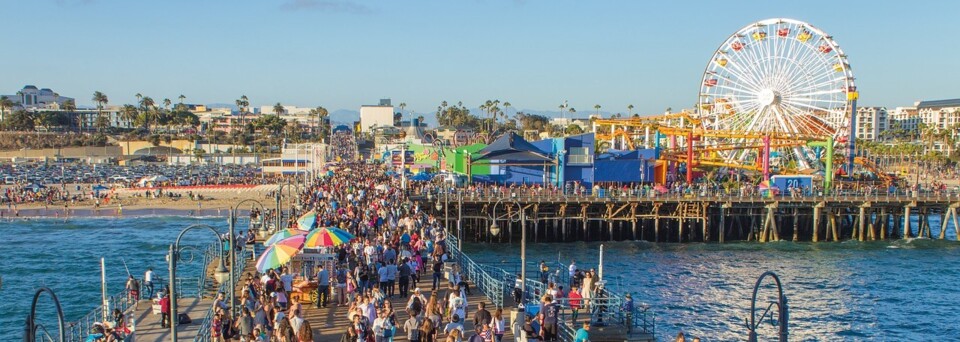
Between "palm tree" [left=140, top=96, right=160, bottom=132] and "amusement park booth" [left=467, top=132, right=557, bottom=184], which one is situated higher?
→ "palm tree" [left=140, top=96, right=160, bottom=132]

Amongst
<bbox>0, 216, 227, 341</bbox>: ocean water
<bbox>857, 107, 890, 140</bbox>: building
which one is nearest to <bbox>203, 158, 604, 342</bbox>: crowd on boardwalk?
<bbox>0, 216, 227, 341</bbox>: ocean water

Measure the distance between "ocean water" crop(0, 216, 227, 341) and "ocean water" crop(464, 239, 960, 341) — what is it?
16.2m

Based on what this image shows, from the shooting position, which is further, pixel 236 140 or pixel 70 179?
pixel 236 140

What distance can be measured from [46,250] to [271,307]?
3435 centimetres

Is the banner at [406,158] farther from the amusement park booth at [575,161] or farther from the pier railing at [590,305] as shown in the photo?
the pier railing at [590,305]

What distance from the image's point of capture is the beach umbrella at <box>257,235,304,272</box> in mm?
16703

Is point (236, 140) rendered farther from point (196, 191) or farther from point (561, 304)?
point (561, 304)

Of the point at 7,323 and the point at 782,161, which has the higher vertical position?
the point at 782,161

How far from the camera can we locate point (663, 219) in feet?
157

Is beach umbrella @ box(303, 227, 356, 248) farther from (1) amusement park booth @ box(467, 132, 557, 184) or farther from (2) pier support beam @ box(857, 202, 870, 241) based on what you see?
(2) pier support beam @ box(857, 202, 870, 241)

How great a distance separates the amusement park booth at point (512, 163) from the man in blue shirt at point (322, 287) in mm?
32706

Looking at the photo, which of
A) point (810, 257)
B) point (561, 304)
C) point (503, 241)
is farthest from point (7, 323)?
point (810, 257)

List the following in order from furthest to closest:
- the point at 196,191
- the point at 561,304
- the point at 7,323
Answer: the point at 196,191, the point at 7,323, the point at 561,304

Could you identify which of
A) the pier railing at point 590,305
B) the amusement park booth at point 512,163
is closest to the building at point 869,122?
the amusement park booth at point 512,163
